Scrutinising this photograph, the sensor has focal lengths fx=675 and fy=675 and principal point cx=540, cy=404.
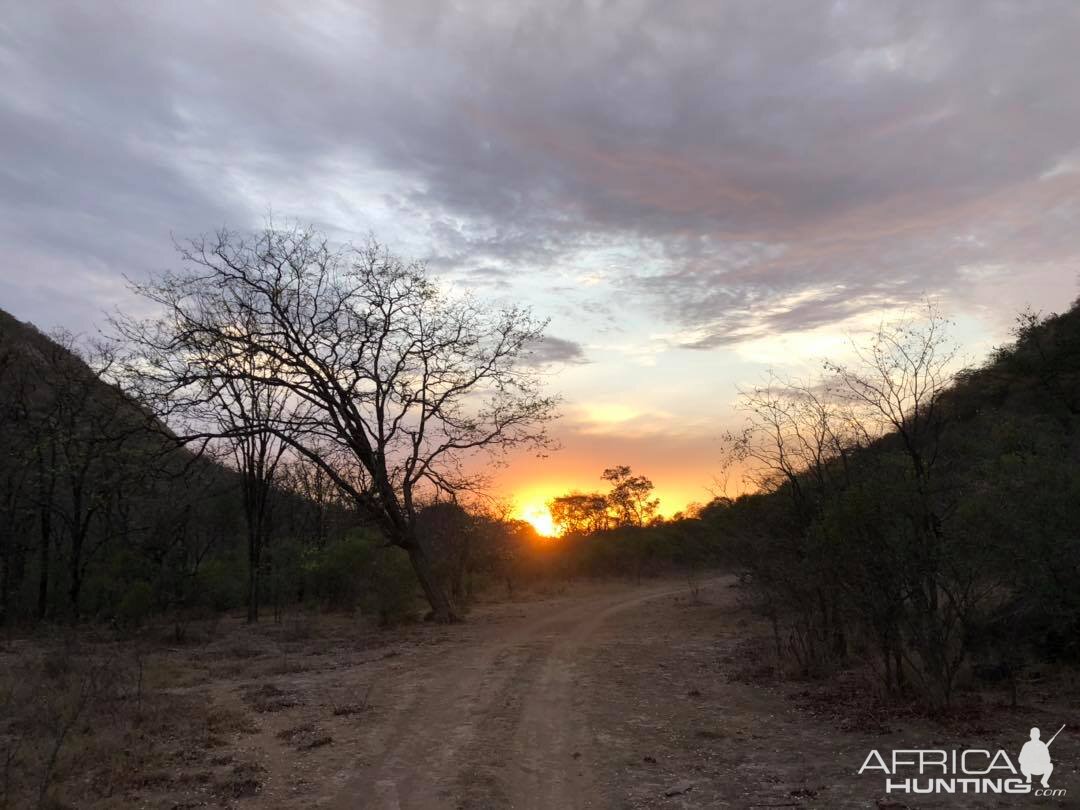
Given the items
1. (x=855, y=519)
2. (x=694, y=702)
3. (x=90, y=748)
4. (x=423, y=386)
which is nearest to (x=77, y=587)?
(x=423, y=386)

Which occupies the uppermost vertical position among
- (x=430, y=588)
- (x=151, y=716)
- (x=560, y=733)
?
(x=430, y=588)

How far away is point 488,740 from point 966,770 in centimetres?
478

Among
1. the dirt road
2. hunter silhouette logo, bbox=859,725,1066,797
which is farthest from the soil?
hunter silhouette logo, bbox=859,725,1066,797

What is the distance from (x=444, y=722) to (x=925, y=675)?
20.0 feet

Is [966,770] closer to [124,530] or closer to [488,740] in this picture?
[488,740]

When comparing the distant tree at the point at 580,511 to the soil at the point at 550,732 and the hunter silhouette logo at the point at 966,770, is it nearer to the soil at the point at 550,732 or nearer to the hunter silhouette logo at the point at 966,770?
the soil at the point at 550,732

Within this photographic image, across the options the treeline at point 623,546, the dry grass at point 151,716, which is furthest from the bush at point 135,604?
the treeline at point 623,546

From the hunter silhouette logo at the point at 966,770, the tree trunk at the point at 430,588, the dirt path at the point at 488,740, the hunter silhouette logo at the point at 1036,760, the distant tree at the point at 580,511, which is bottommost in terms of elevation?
the hunter silhouette logo at the point at 966,770

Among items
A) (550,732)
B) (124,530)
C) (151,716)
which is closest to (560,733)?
(550,732)

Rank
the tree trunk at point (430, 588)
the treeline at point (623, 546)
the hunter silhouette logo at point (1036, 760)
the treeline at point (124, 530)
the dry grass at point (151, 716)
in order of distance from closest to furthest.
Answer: the hunter silhouette logo at point (1036, 760)
the dry grass at point (151, 716)
the treeline at point (124, 530)
the tree trunk at point (430, 588)
the treeline at point (623, 546)

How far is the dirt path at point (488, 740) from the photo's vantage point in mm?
6062

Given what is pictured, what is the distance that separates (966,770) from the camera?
246 inches

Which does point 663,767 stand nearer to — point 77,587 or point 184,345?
point 184,345

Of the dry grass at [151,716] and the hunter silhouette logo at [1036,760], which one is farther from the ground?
the dry grass at [151,716]
